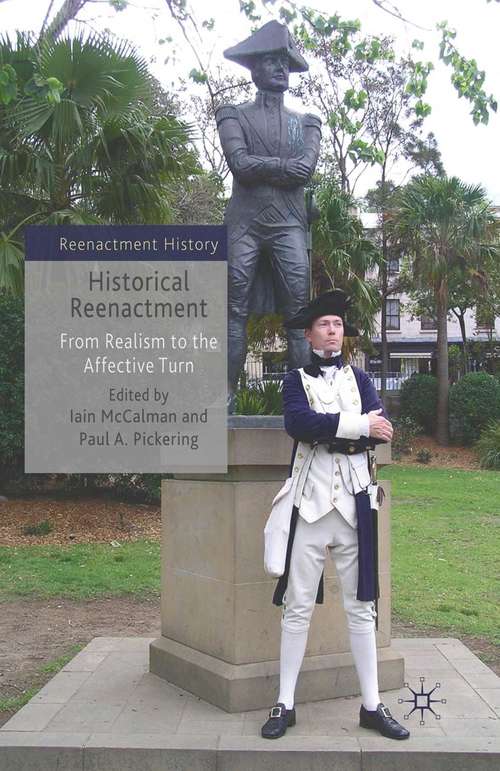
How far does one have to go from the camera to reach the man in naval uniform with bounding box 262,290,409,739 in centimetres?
402

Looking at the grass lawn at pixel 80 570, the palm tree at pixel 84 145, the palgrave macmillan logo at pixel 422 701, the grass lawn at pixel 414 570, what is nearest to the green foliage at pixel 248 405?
the palgrave macmillan logo at pixel 422 701

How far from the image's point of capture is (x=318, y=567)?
4.12 metres

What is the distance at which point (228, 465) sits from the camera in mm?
4703

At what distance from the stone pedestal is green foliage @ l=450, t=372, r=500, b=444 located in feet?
58.3

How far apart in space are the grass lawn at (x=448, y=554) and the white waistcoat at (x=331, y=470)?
11.2 feet

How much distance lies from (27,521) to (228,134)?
28.1 feet

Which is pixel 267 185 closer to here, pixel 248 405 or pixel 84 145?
pixel 248 405

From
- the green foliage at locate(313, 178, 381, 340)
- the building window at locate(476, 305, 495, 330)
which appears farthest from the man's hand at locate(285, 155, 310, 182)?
the building window at locate(476, 305, 495, 330)

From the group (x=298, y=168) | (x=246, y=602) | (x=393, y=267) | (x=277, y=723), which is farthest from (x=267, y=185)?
(x=393, y=267)

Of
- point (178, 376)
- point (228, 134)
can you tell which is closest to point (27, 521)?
point (178, 376)

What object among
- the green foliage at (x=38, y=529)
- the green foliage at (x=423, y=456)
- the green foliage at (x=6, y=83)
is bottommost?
the green foliage at (x=38, y=529)

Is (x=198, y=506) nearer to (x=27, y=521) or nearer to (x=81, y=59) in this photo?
(x=81, y=59)

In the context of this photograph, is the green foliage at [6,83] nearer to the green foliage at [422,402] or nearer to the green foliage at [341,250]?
the green foliage at [341,250]

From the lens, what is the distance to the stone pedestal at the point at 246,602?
4617 millimetres
